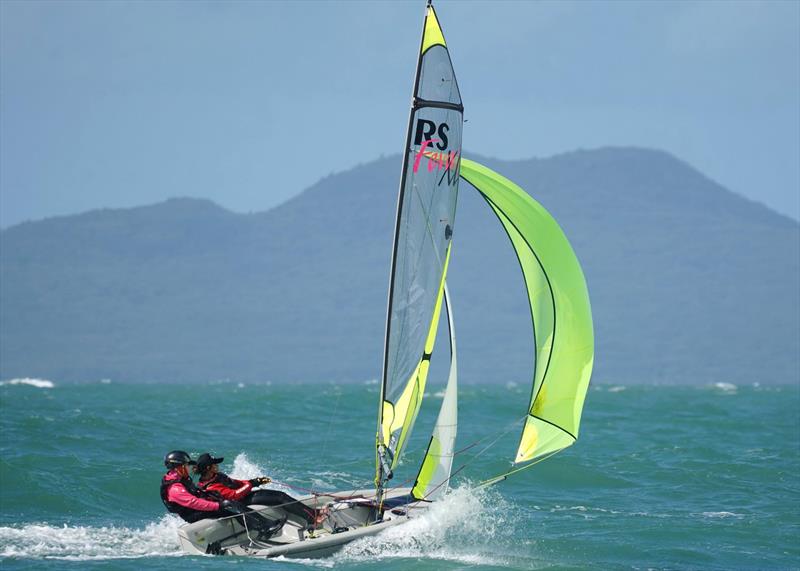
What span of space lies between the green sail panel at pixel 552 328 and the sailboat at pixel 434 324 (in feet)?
0.04

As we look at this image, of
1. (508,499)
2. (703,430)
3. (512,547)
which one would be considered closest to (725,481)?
(508,499)

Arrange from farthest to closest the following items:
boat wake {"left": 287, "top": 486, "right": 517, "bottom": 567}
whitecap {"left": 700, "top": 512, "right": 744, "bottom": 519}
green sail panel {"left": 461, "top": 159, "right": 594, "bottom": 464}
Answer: whitecap {"left": 700, "top": 512, "right": 744, "bottom": 519} < green sail panel {"left": 461, "top": 159, "right": 594, "bottom": 464} < boat wake {"left": 287, "top": 486, "right": 517, "bottom": 567}

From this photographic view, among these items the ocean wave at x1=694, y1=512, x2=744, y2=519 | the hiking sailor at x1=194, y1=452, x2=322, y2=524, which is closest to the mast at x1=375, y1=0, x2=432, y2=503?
the hiking sailor at x1=194, y1=452, x2=322, y2=524

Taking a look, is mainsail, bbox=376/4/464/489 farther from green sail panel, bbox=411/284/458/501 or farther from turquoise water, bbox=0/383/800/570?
turquoise water, bbox=0/383/800/570

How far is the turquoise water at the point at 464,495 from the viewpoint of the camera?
620 inches

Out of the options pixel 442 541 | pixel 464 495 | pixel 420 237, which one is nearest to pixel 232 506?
pixel 442 541

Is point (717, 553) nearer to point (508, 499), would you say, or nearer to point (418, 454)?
point (508, 499)

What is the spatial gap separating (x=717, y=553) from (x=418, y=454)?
1150 cm

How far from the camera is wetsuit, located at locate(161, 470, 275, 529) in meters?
15.2

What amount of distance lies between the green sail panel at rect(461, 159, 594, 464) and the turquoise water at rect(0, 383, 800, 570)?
1.38 metres

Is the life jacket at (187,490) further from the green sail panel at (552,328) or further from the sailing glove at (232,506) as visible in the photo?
the green sail panel at (552,328)

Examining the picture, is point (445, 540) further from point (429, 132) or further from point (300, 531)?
point (429, 132)

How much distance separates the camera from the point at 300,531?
1548 centimetres

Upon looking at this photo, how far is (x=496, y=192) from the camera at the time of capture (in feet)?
52.5
